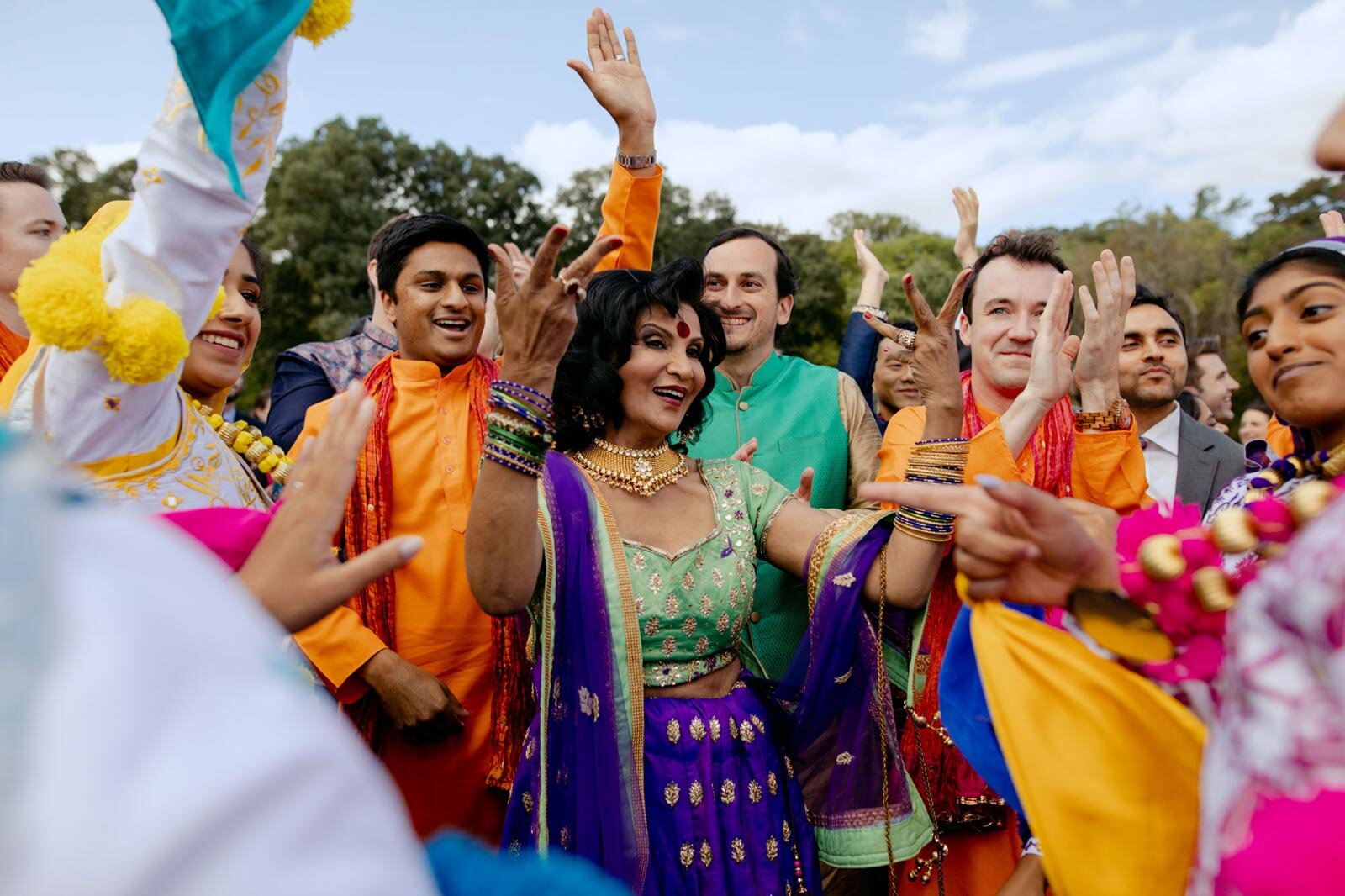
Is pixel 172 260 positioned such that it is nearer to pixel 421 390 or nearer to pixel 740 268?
pixel 421 390

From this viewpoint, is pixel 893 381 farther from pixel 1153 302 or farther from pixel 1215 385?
pixel 1215 385

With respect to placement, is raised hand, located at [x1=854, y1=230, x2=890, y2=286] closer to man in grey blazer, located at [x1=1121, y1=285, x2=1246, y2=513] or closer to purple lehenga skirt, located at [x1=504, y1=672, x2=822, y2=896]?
man in grey blazer, located at [x1=1121, y1=285, x2=1246, y2=513]

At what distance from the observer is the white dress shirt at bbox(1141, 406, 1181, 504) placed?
4.27m

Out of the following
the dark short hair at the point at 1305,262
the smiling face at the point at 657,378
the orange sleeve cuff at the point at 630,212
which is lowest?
the smiling face at the point at 657,378

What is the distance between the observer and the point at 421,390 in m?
3.17

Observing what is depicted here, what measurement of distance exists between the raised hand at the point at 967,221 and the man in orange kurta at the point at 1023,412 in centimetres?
77

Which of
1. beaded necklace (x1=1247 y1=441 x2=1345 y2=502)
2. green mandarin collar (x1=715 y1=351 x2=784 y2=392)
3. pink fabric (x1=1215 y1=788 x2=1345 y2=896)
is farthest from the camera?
green mandarin collar (x1=715 y1=351 x2=784 y2=392)

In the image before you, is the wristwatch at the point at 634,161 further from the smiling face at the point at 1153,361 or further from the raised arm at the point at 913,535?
the smiling face at the point at 1153,361

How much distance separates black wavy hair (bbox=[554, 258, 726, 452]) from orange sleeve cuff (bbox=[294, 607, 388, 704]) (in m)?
0.80

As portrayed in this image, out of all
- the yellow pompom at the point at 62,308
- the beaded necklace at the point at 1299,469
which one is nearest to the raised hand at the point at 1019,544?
the beaded necklace at the point at 1299,469

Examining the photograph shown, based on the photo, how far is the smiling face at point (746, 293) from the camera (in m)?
3.89

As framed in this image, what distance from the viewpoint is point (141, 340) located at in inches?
65.7

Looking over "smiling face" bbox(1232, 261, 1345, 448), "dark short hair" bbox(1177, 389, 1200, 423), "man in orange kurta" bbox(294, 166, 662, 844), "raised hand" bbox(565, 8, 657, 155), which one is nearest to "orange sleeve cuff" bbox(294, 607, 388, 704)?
"man in orange kurta" bbox(294, 166, 662, 844)

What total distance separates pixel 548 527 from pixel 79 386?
1080mm
